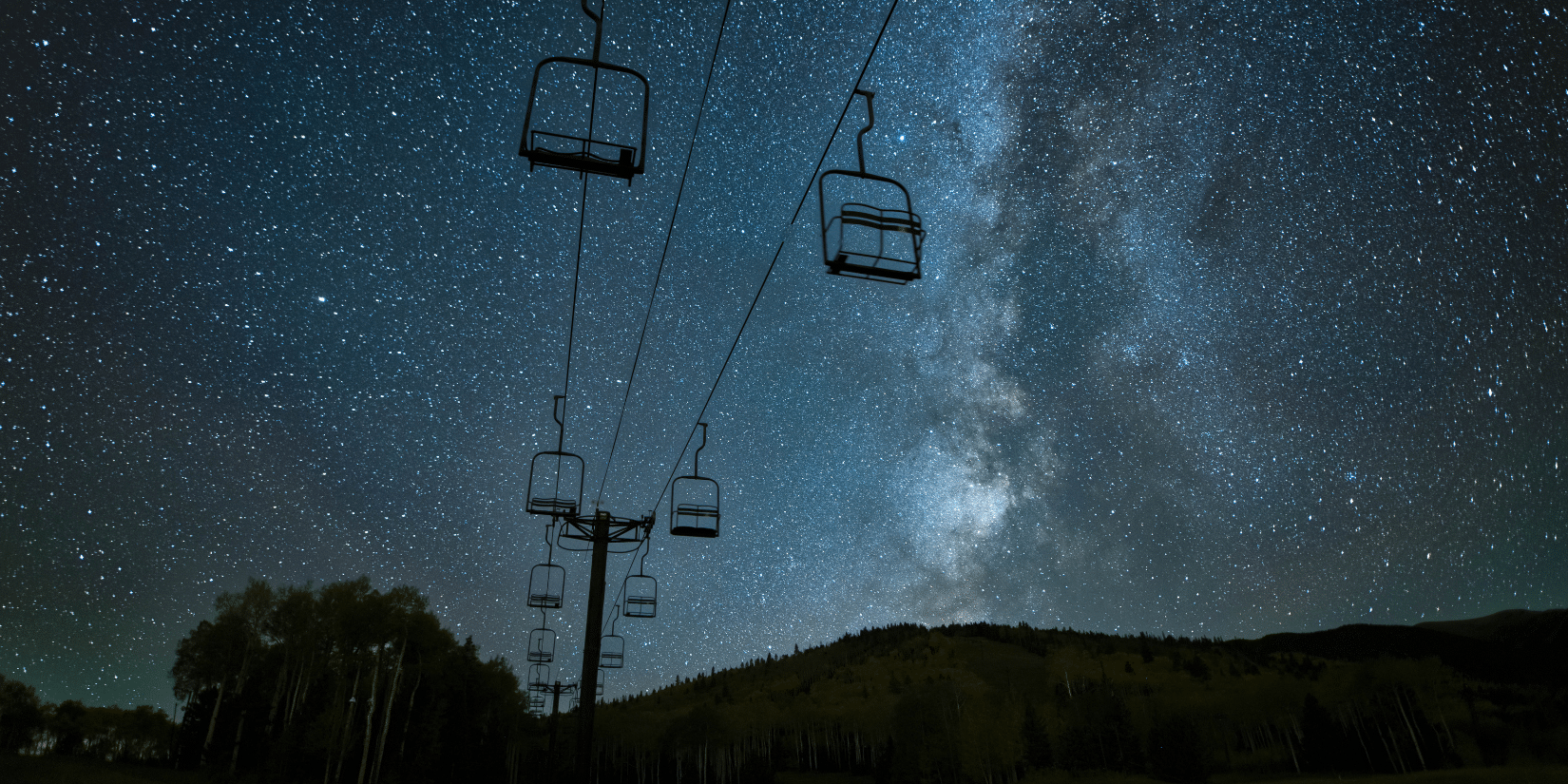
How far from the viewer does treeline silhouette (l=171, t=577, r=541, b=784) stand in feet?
147

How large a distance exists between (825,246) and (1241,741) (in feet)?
393

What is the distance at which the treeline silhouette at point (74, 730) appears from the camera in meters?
67.5

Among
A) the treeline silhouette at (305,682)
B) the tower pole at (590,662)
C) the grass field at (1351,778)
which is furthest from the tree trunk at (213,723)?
the grass field at (1351,778)

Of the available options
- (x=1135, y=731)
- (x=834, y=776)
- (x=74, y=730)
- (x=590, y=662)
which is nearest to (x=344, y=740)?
(x=590, y=662)

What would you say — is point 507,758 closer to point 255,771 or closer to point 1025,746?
point 255,771

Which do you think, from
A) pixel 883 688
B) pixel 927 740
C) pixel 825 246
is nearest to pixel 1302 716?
pixel 927 740

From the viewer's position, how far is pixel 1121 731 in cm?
8400

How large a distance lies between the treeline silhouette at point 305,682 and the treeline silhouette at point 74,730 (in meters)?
19.5

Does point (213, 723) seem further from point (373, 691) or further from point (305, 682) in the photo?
point (373, 691)

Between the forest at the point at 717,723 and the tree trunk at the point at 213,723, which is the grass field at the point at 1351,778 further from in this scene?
the tree trunk at the point at 213,723

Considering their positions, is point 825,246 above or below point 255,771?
above

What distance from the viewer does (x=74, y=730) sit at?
251 ft

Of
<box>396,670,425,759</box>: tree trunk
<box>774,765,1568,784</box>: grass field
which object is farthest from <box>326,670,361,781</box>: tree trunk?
<box>774,765,1568,784</box>: grass field

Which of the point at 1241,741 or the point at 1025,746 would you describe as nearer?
the point at 1025,746
